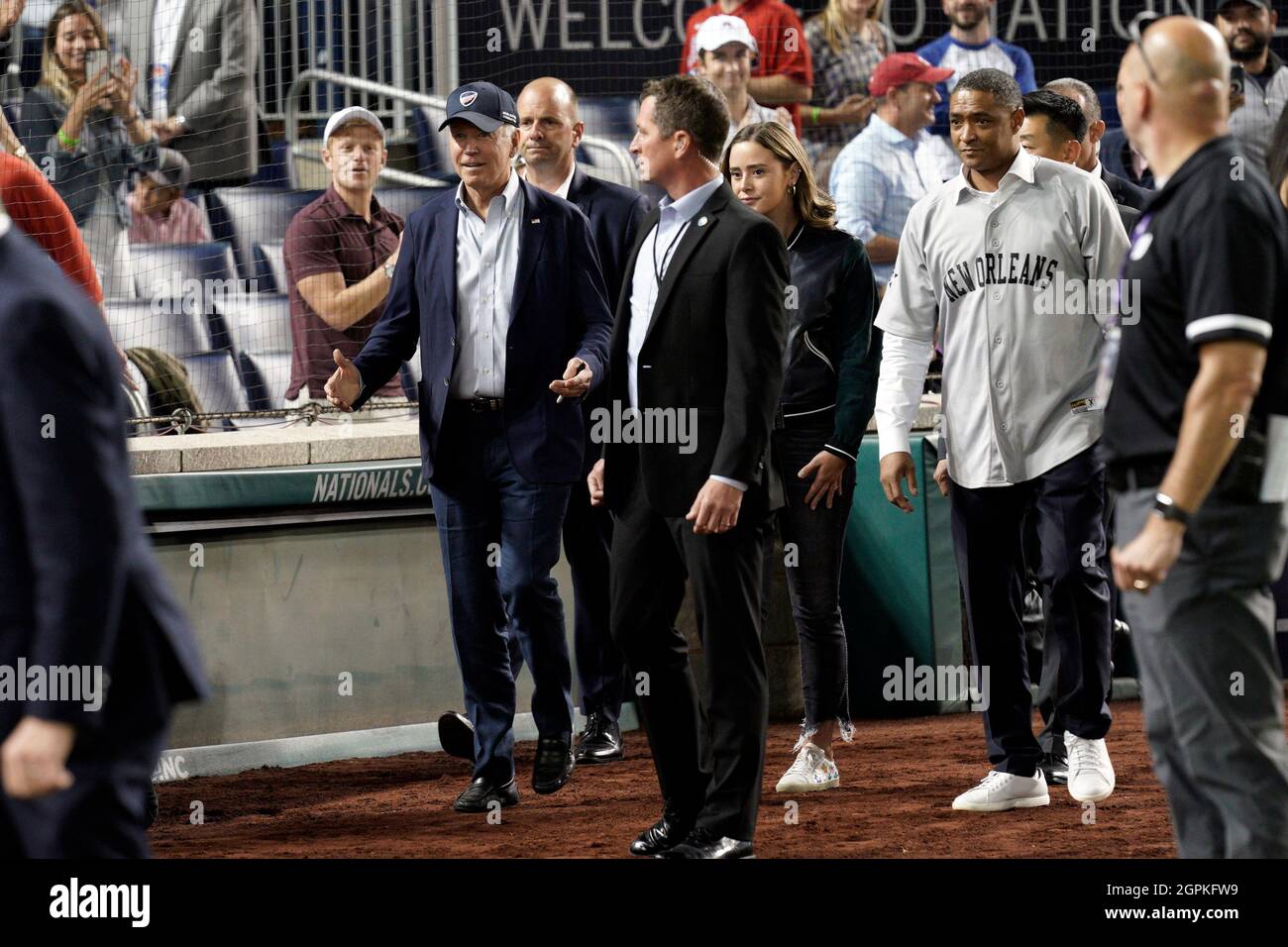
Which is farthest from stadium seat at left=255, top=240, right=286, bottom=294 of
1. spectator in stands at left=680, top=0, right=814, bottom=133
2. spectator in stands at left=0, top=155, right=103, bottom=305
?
spectator in stands at left=0, top=155, right=103, bottom=305

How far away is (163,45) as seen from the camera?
8.92m

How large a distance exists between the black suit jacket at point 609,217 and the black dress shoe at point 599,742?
3.00 feet

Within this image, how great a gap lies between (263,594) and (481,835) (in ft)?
5.30

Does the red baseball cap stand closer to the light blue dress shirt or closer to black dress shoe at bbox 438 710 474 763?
the light blue dress shirt

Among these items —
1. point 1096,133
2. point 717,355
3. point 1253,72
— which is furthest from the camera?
point 1253,72

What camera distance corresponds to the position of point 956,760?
6.20 metres

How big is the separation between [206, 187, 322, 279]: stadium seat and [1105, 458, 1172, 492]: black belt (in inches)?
248

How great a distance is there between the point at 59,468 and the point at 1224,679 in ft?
6.66

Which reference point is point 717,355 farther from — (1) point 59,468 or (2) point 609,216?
(1) point 59,468

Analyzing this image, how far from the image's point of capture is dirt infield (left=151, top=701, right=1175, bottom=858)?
482 centimetres

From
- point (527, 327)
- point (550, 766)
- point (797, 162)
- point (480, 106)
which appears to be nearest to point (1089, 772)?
point (550, 766)

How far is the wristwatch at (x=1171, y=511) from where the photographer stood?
312 centimetres
